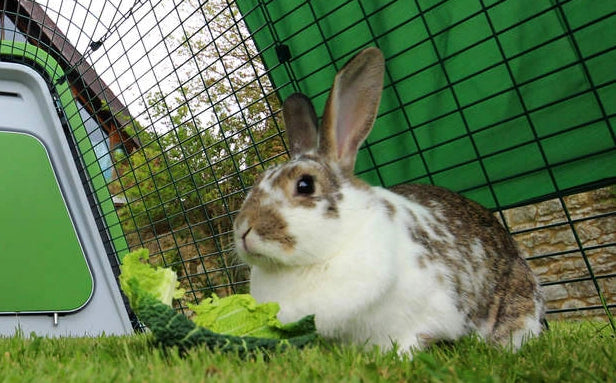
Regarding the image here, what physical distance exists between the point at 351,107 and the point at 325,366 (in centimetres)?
71

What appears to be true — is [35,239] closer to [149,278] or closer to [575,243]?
[149,278]

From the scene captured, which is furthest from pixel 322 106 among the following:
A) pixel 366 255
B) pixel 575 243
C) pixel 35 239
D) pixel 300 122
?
pixel 575 243

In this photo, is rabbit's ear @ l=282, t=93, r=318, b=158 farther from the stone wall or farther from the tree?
the stone wall

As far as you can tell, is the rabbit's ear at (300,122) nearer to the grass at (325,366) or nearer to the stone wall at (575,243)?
the grass at (325,366)

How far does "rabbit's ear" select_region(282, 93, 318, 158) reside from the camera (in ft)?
4.81

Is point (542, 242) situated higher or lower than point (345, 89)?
lower

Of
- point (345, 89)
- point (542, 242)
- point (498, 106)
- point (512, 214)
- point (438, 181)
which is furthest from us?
point (542, 242)

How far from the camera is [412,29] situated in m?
1.67

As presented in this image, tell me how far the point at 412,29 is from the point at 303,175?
30.8 inches

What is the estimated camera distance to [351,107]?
1291 mm

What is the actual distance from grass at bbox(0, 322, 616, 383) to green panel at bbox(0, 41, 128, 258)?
195 cm

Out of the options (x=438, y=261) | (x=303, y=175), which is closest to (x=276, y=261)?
(x=303, y=175)

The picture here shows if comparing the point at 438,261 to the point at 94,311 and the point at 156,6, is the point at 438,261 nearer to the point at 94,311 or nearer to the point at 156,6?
the point at 156,6

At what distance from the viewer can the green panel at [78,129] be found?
114 inches
